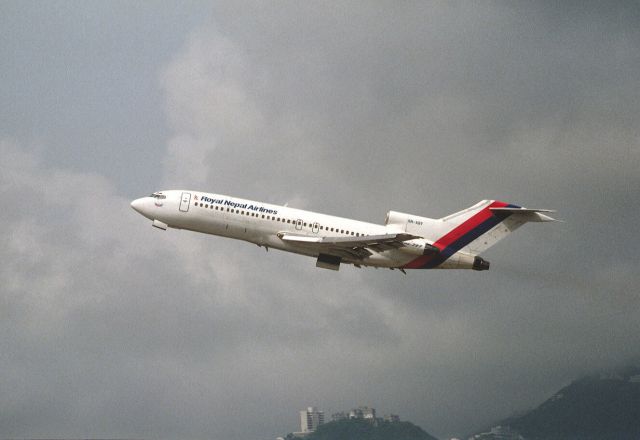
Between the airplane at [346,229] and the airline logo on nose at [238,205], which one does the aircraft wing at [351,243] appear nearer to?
the airplane at [346,229]

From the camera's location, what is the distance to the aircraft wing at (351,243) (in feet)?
233

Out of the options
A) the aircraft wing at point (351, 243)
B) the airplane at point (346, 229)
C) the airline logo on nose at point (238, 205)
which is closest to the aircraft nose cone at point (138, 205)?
the airplane at point (346, 229)

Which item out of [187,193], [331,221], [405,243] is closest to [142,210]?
[187,193]

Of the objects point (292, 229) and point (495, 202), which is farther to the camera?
point (495, 202)

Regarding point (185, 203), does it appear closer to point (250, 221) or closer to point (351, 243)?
point (250, 221)

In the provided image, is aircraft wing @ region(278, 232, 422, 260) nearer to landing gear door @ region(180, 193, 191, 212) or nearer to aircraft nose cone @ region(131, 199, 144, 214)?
landing gear door @ region(180, 193, 191, 212)

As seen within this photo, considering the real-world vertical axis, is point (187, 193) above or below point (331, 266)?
above

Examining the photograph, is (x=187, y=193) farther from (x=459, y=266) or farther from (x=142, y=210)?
(x=459, y=266)

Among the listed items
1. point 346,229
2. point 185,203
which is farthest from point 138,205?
point 346,229

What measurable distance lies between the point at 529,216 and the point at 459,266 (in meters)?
6.94

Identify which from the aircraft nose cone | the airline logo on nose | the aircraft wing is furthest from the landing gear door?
the aircraft wing

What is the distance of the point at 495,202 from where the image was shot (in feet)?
255

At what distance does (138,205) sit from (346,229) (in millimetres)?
16806

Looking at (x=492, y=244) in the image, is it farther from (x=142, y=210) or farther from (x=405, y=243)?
(x=142, y=210)
